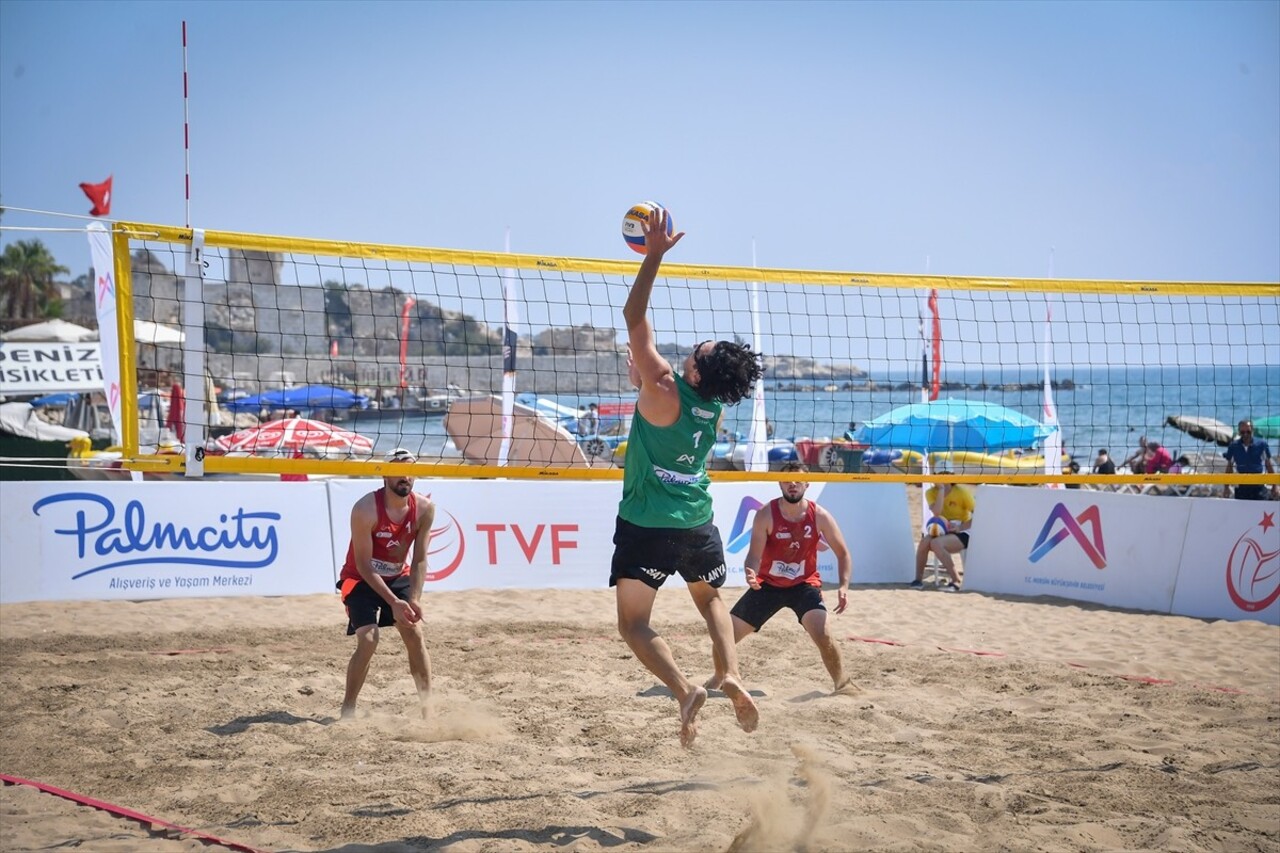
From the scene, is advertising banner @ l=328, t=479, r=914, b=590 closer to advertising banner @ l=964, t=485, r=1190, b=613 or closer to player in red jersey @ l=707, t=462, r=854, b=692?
advertising banner @ l=964, t=485, r=1190, b=613

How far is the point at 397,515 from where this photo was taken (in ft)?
18.7

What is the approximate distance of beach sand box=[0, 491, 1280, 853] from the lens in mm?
3955

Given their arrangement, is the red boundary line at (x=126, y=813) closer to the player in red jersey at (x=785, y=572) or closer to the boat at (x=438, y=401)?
the boat at (x=438, y=401)

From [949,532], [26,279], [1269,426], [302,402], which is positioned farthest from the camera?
[26,279]

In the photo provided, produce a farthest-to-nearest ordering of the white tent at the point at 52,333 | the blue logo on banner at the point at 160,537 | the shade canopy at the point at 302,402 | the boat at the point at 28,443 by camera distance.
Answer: the white tent at the point at 52,333, the boat at the point at 28,443, the blue logo on banner at the point at 160,537, the shade canopy at the point at 302,402

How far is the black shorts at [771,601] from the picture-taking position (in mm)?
6395

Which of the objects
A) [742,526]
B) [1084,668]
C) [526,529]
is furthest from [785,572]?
[742,526]

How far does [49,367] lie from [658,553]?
712 inches

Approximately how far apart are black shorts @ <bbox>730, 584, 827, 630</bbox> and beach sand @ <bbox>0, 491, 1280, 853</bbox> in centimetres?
45

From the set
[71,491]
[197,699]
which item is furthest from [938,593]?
[71,491]

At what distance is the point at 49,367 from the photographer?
18766mm

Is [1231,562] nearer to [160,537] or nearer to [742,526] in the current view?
[742,526]

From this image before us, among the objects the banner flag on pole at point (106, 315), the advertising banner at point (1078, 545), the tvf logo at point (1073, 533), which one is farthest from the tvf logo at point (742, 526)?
the banner flag on pole at point (106, 315)

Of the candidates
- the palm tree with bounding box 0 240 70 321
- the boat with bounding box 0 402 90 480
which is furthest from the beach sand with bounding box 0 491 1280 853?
the palm tree with bounding box 0 240 70 321
